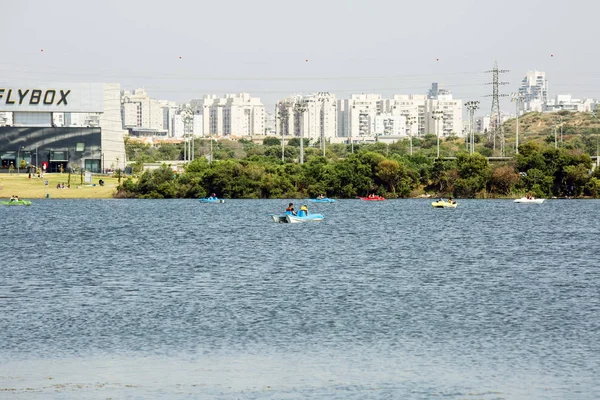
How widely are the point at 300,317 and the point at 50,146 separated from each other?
6158 inches

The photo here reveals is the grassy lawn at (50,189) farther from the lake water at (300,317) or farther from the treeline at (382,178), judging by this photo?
the lake water at (300,317)

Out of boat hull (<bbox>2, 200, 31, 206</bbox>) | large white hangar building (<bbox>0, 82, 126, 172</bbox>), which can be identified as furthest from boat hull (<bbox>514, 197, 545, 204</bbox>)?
large white hangar building (<bbox>0, 82, 126, 172</bbox>)

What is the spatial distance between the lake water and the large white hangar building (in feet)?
350

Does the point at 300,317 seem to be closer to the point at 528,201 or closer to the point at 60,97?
the point at 528,201

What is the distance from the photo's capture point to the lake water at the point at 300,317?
89.0 feet

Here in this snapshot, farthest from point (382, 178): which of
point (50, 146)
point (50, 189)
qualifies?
point (50, 146)

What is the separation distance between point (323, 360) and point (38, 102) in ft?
537

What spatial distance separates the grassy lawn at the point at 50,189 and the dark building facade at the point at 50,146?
15107mm

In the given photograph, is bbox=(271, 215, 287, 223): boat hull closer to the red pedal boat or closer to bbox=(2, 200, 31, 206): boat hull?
bbox=(2, 200, 31, 206): boat hull

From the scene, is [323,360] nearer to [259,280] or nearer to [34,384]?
[34,384]

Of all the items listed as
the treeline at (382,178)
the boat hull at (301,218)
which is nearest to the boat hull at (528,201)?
the treeline at (382,178)

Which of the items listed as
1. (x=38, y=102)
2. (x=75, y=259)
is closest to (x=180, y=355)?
(x=75, y=259)

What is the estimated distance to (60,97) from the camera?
184 metres

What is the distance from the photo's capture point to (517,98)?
194 metres
